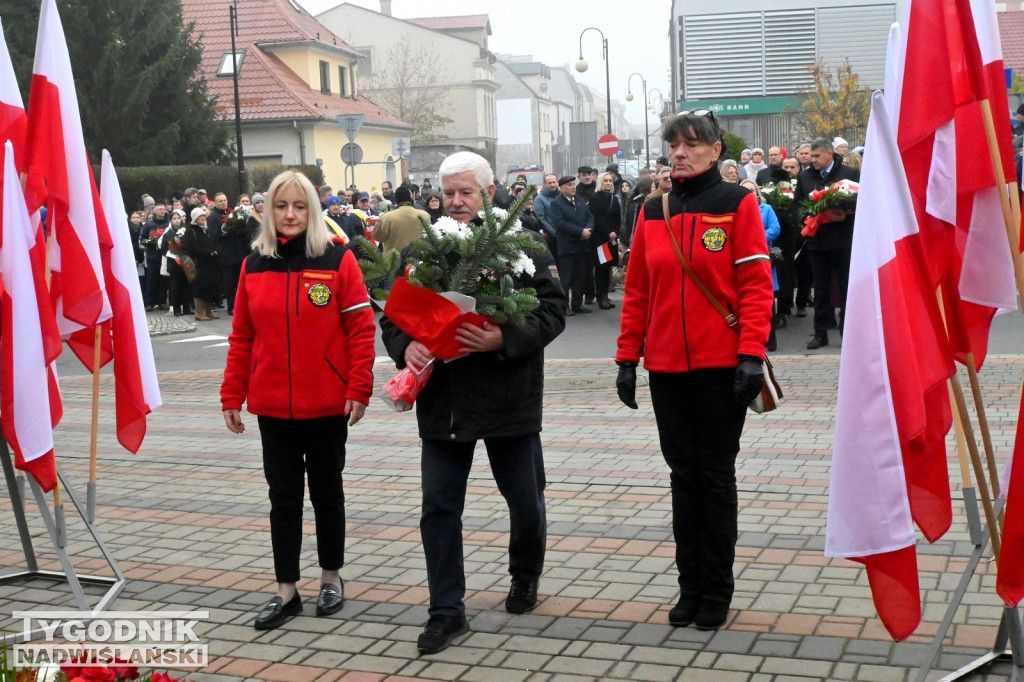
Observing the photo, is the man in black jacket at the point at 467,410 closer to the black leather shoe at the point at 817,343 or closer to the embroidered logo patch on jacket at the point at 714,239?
the embroidered logo patch on jacket at the point at 714,239

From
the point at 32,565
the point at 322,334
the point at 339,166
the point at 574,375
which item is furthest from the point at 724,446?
the point at 339,166

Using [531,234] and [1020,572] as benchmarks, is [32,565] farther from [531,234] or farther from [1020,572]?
[1020,572]

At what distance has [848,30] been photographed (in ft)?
139

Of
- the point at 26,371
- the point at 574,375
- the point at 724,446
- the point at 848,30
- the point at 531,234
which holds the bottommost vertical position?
the point at 574,375

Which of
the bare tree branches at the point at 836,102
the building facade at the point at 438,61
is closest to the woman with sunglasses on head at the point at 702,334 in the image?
the bare tree branches at the point at 836,102

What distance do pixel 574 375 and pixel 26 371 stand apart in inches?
297

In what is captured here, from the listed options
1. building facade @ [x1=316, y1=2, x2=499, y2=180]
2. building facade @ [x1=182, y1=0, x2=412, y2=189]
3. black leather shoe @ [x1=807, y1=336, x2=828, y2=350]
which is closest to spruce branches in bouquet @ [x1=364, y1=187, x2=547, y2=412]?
black leather shoe @ [x1=807, y1=336, x2=828, y2=350]

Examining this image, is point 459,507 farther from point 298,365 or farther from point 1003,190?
point 1003,190

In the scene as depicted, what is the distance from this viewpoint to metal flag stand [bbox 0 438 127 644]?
210 inches

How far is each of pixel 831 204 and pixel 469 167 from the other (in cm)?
819

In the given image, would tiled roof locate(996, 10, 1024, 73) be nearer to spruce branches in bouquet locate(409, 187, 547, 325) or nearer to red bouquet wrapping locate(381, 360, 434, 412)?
spruce branches in bouquet locate(409, 187, 547, 325)

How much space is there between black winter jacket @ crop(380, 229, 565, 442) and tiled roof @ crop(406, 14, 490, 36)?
87410 millimetres

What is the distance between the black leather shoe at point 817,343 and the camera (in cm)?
1317

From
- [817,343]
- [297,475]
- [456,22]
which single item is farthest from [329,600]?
[456,22]
